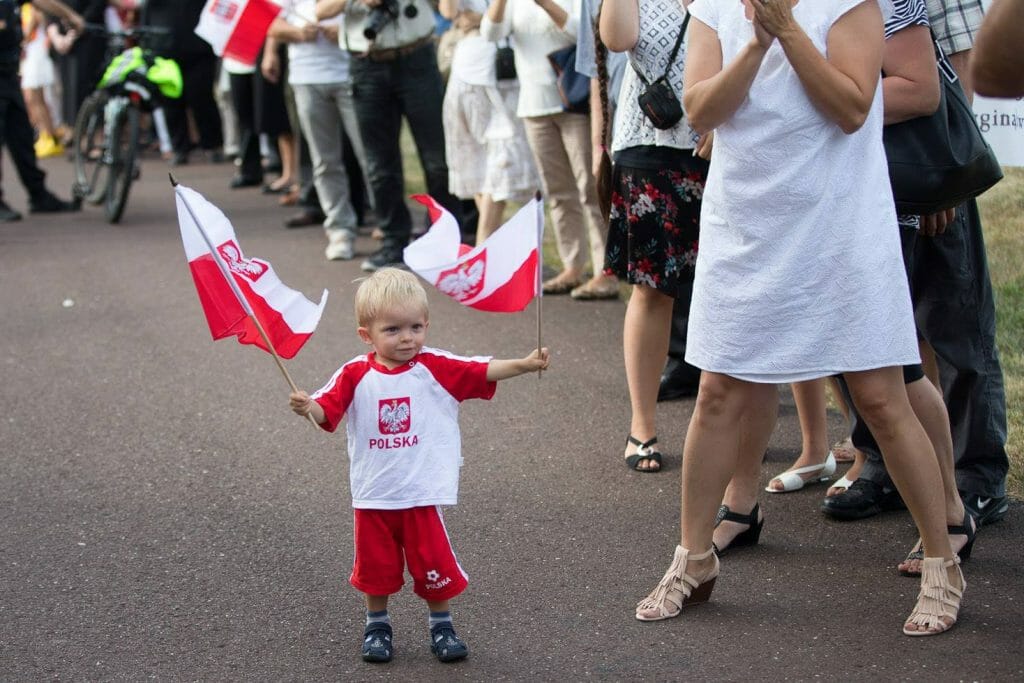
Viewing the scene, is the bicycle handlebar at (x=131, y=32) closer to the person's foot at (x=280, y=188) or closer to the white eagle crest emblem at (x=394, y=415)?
the person's foot at (x=280, y=188)

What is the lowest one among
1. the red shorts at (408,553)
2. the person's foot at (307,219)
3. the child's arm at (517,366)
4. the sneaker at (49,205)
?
the sneaker at (49,205)

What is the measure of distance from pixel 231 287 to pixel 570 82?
4.25 meters

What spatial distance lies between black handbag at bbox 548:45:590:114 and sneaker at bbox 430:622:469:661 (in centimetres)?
436

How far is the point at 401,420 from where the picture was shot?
3.81 metres

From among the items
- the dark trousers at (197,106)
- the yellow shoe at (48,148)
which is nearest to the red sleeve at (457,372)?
the dark trousers at (197,106)

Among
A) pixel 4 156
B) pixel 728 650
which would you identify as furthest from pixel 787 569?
pixel 4 156

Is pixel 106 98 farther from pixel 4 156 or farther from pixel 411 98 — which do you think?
pixel 4 156

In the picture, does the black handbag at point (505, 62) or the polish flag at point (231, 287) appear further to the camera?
the black handbag at point (505, 62)

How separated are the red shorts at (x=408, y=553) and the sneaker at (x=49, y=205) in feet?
32.0

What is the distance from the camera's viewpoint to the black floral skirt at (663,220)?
519 cm

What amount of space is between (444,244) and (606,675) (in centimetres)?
122

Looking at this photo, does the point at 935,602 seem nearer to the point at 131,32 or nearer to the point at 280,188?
the point at 131,32

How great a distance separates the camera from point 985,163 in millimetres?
4203

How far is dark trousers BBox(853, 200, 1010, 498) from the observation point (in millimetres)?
4570
